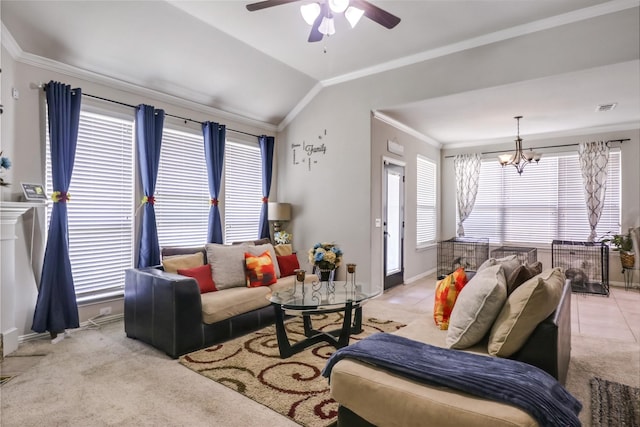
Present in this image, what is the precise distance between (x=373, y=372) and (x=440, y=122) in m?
4.95

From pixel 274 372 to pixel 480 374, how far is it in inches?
65.2

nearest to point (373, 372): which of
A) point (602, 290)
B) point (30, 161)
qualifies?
point (30, 161)

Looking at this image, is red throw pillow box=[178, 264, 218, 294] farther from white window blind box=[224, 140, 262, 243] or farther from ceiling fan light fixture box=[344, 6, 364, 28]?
ceiling fan light fixture box=[344, 6, 364, 28]

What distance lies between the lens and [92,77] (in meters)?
3.93

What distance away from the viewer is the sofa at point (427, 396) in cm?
147

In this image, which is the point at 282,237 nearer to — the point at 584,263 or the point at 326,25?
the point at 326,25

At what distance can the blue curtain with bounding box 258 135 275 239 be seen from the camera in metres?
5.90

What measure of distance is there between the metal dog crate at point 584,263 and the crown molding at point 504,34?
3622mm

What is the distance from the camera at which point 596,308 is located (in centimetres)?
481

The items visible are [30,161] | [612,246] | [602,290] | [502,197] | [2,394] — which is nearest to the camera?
[2,394]

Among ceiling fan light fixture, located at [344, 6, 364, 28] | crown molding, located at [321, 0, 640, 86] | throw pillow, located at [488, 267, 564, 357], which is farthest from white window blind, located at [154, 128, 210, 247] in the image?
throw pillow, located at [488, 267, 564, 357]

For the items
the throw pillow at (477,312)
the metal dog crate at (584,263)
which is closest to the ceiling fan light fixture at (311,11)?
the throw pillow at (477,312)

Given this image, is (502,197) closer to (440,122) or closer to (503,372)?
(440,122)

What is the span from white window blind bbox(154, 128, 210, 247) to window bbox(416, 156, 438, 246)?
12.7ft
